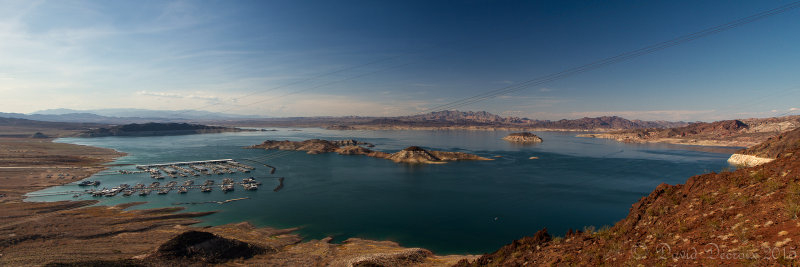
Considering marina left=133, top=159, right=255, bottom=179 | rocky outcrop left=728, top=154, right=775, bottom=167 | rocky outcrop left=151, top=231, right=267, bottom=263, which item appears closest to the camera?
rocky outcrop left=151, top=231, right=267, bottom=263

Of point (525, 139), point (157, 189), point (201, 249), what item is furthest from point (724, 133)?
point (157, 189)

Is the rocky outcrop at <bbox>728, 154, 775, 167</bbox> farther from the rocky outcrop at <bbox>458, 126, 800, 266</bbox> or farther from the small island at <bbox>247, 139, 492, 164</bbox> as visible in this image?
the rocky outcrop at <bbox>458, 126, 800, 266</bbox>

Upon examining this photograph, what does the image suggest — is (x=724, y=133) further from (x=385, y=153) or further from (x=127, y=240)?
(x=127, y=240)

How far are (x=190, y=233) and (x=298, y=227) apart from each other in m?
8.85

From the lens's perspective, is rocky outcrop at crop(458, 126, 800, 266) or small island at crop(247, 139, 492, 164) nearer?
rocky outcrop at crop(458, 126, 800, 266)

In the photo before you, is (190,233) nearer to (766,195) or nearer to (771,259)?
(771,259)

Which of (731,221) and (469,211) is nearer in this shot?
(731,221)

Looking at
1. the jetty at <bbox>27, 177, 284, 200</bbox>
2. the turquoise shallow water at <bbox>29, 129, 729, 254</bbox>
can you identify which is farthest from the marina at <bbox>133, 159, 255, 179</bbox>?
the jetty at <bbox>27, 177, 284, 200</bbox>

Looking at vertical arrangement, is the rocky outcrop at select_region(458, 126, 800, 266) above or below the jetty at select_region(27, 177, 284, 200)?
above

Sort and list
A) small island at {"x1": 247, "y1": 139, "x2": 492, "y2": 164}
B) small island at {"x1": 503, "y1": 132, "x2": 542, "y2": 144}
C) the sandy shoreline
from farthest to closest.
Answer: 1. small island at {"x1": 503, "y1": 132, "x2": 542, "y2": 144}
2. small island at {"x1": 247, "y1": 139, "x2": 492, "y2": 164}
3. the sandy shoreline

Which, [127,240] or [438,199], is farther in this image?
[438,199]

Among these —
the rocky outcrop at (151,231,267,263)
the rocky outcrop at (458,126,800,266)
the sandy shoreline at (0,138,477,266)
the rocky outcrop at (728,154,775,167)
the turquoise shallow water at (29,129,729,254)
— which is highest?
the rocky outcrop at (458,126,800,266)

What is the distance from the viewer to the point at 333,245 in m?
19.8

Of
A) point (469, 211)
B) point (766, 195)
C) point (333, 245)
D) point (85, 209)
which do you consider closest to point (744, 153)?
point (469, 211)
